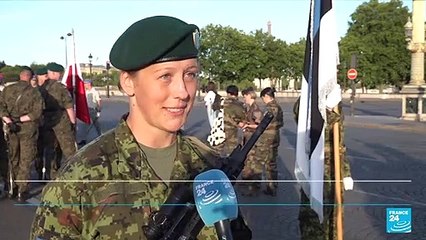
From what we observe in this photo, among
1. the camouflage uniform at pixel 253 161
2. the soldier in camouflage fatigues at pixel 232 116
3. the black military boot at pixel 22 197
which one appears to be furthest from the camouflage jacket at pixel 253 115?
the black military boot at pixel 22 197

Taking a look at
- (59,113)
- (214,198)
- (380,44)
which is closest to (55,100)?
(59,113)

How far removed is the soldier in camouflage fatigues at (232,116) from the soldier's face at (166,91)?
25.6 feet

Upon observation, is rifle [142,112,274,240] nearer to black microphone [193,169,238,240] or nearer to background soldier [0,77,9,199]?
black microphone [193,169,238,240]

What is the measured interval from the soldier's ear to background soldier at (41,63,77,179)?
26.1ft

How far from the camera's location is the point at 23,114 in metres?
8.66

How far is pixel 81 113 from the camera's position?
1108 cm

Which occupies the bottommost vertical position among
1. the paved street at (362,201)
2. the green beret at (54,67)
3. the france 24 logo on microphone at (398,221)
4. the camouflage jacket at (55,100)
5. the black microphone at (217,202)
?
the paved street at (362,201)

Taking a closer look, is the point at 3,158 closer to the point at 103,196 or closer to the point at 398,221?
the point at 398,221

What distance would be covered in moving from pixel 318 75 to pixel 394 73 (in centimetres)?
6106

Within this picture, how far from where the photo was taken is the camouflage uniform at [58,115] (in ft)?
31.4

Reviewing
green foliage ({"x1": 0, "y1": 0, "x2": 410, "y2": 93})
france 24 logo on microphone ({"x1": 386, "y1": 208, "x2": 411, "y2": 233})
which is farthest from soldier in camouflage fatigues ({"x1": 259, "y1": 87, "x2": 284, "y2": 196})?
green foliage ({"x1": 0, "y1": 0, "x2": 410, "y2": 93})

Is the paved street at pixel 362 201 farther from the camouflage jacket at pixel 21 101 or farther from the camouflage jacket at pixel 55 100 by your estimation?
the camouflage jacket at pixel 55 100

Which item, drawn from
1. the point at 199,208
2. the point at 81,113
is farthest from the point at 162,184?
the point at 81,113

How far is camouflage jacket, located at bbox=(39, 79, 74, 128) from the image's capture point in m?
9.54
